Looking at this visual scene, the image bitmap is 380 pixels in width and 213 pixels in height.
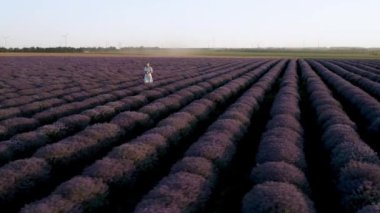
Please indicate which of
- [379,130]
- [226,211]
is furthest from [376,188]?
[379,130]

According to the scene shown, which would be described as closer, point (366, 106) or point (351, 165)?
point (351, 165)

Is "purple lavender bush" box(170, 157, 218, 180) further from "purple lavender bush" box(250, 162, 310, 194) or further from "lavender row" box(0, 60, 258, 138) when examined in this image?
"lavender row" box(0, 60, 258, 138)

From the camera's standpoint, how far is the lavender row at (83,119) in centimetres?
1168

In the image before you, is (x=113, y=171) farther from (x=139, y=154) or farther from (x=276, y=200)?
(x=276, y=200)

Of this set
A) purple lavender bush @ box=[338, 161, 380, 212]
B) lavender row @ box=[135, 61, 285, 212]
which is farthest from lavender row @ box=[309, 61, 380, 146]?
purple lavender bush @ box=[338, 161, 380, 212]

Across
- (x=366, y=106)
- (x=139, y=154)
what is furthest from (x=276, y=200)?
(x=366, y=106)

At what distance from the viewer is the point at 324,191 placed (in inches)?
372

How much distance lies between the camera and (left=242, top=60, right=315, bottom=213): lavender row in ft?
22.9

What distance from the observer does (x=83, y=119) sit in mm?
15227

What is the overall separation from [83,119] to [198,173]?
7.17m

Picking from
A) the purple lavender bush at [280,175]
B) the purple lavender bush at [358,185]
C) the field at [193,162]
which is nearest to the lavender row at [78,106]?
the field at [193,162]

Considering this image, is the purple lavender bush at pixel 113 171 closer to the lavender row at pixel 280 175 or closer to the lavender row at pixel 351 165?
the lavender row at pixel 280 175

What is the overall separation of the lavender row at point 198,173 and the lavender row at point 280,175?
0.79 meters

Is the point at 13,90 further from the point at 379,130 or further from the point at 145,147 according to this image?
the point at 379,130
